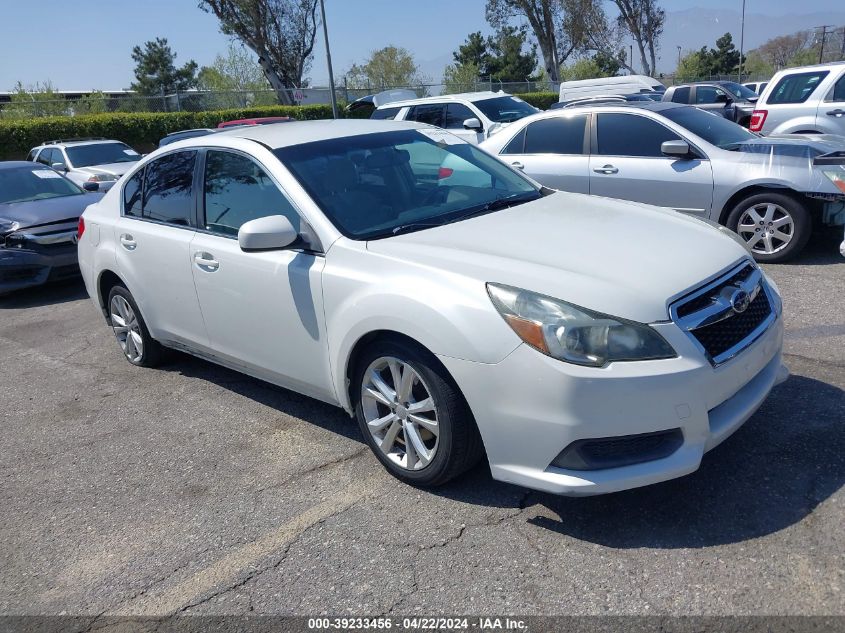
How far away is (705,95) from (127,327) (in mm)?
19389

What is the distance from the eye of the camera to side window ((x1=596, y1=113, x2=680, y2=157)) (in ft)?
24.5

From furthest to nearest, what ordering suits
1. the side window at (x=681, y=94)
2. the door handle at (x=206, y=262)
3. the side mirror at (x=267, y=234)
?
the side window at (x=681, y=94)
the door handle at (x=206, y=262)
the side mirror at (x=267, y=234)

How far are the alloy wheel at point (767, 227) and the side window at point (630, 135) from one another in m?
1.08

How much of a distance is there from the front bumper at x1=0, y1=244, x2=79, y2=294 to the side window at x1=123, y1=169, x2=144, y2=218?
3.50m

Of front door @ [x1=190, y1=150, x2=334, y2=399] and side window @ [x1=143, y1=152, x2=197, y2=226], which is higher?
side window @ [x1=143, y1=152, x2=197, y2=226]

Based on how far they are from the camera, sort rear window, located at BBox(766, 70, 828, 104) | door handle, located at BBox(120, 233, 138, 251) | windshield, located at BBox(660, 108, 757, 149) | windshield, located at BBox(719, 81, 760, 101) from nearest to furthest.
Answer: door handle, located at BBox(120, 233, 138, 251) → windshield, located at BBox(660, 108, 757, 149) → rear window, located at BBox(766, 70, 828, 104) → windshield, located at BBox(719, 81, 760, 101)

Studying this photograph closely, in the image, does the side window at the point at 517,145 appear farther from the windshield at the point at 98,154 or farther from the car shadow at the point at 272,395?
the windshield at the point at 98,154

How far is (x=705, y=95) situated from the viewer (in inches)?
818

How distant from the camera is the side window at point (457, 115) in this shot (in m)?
12.9

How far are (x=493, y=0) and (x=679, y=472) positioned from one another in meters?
50.1

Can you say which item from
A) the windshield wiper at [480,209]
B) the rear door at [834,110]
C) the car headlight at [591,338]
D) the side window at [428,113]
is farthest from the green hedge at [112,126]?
the car headlight at [591,338]

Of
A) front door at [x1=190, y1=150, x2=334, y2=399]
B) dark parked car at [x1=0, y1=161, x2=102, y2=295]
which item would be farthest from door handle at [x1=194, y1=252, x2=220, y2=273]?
dark parked car at [x1=0, y1=161, x2=102, y2=295]

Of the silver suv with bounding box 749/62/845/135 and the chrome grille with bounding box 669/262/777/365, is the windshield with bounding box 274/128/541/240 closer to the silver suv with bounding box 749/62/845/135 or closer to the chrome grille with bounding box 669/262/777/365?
the chrome grille with bounding box 669/262/777/365

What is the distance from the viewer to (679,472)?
2.87 m
